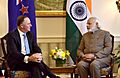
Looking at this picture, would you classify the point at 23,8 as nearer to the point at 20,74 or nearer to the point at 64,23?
the point at 64,23

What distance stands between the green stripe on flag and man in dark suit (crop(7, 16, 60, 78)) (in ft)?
4.45

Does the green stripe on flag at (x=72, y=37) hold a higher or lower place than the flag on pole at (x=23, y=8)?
lower

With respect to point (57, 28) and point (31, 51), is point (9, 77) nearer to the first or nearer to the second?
point (31, 51)

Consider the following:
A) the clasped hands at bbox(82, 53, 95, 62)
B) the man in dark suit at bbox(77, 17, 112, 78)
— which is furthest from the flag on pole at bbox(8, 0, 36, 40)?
the clasped hands at bbox(82, 53, 95, 62)

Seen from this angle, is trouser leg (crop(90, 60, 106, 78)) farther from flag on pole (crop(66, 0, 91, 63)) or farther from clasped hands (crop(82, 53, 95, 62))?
flag on pole (crop(66, 0, 91, 63))

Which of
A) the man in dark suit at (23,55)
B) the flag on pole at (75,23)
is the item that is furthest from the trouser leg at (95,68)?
the flag on pole at (75,23)

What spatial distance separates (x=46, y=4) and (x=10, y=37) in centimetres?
182

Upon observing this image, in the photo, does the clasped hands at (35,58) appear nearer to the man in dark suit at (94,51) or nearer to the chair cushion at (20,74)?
the chair cushion at (20,74)

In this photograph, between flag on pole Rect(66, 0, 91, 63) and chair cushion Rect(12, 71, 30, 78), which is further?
flag on pole Rect(66, 0, 91, 63)

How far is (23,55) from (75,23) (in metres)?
1.76

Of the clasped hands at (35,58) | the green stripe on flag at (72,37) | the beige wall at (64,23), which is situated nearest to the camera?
the clasped hands at (35,58)

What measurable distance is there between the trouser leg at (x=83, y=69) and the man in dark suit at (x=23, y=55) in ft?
2.04

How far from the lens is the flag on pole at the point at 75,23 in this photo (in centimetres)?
560

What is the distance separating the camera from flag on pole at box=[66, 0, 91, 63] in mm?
5598
